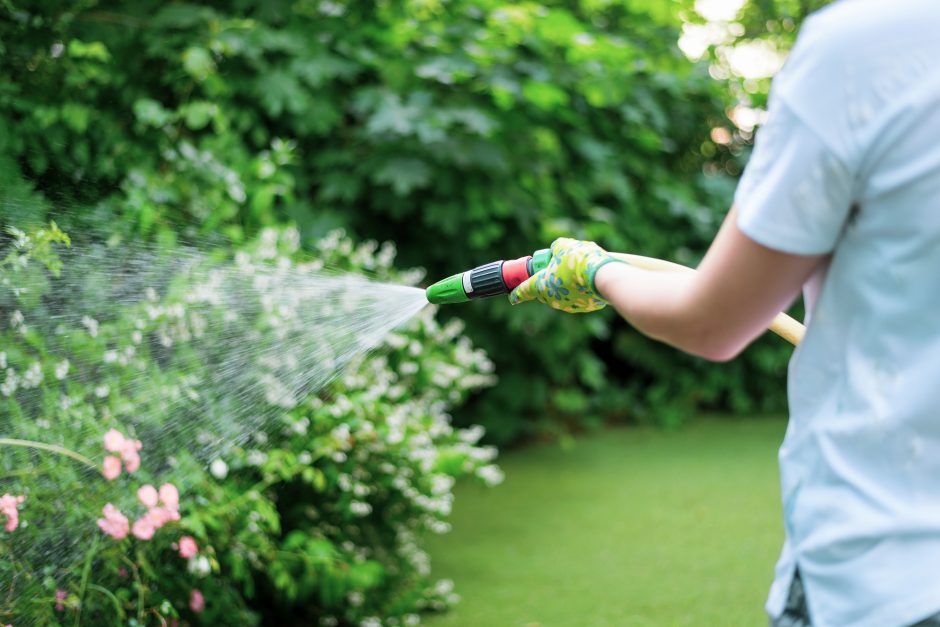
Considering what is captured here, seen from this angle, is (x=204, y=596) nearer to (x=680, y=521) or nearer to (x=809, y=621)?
(x=809, y=621)

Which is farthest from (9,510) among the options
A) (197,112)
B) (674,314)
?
(197,112)

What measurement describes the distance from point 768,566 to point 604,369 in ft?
8.51

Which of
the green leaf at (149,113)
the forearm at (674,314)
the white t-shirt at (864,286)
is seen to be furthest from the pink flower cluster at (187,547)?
the green leaf at (149,113)

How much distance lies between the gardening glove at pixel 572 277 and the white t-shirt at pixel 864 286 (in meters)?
0.27

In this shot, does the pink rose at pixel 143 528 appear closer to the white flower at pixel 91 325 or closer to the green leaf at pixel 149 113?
the white flower at pixel 91 325

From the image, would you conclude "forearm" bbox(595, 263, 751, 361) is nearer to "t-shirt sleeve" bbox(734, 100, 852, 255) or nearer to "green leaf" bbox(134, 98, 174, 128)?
"t-shirt sleeve" bbox(734, 100, 852, 255)

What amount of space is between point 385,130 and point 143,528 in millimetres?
2053

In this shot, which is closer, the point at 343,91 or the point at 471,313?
the point at 343,91

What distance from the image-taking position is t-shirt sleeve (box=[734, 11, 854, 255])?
0.74 meters

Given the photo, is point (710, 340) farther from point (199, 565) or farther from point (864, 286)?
point (199, 565)

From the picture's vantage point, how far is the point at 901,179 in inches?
29.8

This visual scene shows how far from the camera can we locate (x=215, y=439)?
2.19 meters

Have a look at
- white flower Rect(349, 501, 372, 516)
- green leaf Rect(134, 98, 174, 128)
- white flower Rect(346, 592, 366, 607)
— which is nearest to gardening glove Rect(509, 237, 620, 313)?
white flower Rect(349, 501, 372, 516)

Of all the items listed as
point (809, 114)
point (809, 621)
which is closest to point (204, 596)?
point (809, 621)
